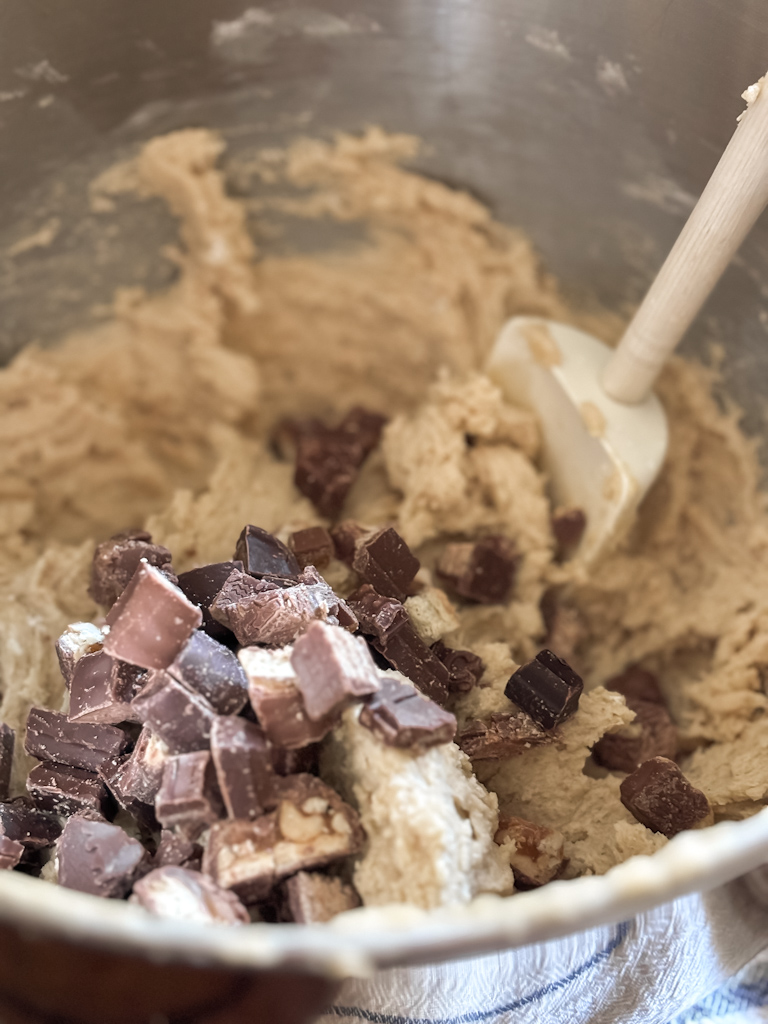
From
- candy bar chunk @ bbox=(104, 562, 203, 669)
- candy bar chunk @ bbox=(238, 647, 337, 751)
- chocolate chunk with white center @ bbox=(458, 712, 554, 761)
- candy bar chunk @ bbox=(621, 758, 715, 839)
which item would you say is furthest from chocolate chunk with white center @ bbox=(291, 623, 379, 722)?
candy bar chunk @ bbox=(621, 758, 715, 839)

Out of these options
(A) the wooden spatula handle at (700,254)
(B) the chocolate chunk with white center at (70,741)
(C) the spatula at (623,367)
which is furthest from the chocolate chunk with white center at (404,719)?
(A) the wooden spatula handle at (700,254)

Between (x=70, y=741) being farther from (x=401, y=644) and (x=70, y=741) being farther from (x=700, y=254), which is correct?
(x=700, y=254)

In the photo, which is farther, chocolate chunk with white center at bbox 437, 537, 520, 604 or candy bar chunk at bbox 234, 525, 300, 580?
chocolate chunk with white center at bbox 437, 537, 520, 604

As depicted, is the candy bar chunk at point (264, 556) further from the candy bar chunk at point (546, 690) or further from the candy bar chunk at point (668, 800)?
the candy bar chunk at point (668, 800)

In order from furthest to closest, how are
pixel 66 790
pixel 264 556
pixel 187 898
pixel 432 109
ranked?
pixel 432 109
pixel 264 556
pixel 66 790
pixel 187 898

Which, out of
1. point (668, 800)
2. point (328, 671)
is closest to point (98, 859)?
point (328, 671)

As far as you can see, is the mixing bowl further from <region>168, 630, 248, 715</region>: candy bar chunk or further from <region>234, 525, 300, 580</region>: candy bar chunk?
<region>168, 630, 248, 715</region>: candy bar chunk
